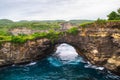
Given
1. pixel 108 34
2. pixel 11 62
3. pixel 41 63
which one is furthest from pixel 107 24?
pixel 11 62

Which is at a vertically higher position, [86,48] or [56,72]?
[86,48]

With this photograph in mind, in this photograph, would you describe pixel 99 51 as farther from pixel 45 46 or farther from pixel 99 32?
pixel 45 46

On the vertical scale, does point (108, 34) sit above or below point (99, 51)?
above

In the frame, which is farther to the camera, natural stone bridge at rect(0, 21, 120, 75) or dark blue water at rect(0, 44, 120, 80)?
dark blue water at rect(0, 44, 120, 80)

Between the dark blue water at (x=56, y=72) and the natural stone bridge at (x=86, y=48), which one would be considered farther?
the dark blue water at (x=56, y=72)

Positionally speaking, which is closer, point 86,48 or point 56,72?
point 56,72
